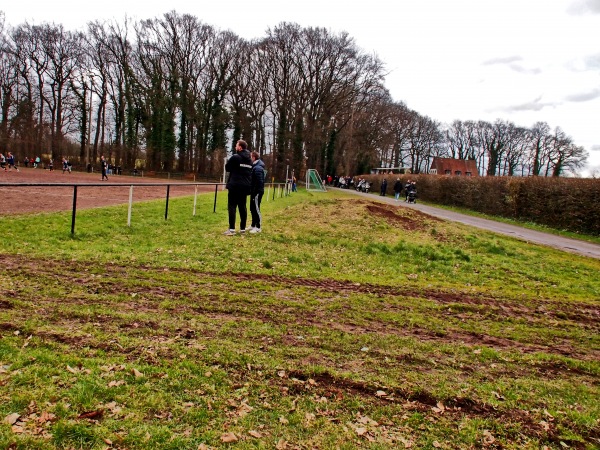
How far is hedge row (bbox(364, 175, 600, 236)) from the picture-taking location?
18.2 metres

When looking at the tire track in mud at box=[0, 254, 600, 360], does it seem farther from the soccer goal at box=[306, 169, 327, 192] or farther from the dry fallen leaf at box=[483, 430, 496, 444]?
the soccer goal at box=[306, 169, 327, 192]

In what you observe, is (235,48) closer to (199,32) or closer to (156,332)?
(199,32)

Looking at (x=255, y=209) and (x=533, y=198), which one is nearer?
(x=255, y=209)

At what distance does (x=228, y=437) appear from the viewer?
7.97 ft

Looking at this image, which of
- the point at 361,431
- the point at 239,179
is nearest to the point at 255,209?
the point at 239,179

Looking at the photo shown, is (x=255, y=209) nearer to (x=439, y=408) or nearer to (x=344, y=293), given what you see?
(x=344, y=293)

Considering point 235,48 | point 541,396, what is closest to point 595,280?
point 541,396

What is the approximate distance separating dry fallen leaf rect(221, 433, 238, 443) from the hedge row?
20288 mm

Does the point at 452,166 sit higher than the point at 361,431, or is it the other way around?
the point at 452,166

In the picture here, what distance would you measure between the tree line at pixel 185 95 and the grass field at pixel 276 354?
125ft

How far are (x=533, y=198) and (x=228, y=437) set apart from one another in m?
23.4

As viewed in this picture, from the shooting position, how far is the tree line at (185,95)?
151ft

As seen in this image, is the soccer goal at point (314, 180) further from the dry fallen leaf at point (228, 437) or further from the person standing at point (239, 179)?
the dry fallen leaf at point (228, 437)

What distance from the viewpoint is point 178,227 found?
1000cm
